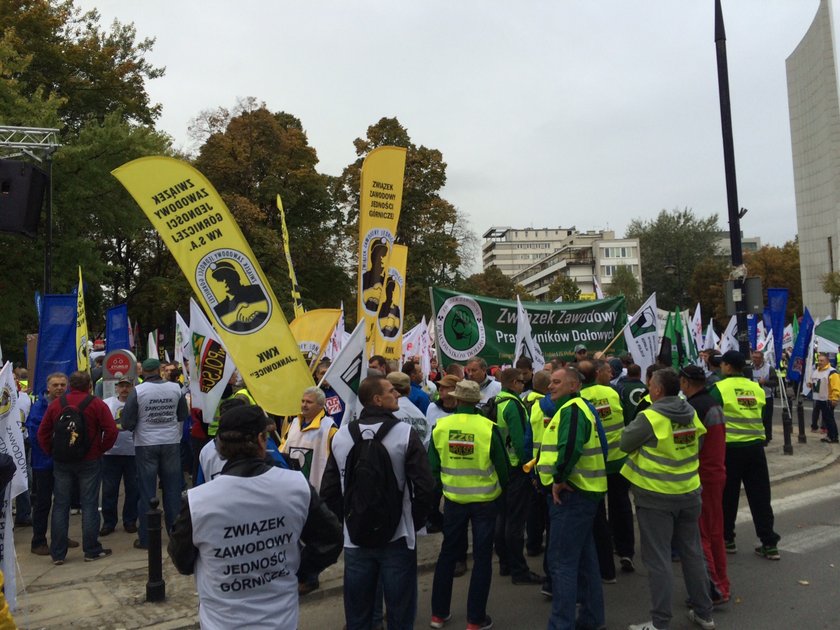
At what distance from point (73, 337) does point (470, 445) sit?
6.96 metres

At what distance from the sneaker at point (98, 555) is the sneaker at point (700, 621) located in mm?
5958

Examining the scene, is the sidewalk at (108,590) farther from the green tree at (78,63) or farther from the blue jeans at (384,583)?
the green tree at (78,63)

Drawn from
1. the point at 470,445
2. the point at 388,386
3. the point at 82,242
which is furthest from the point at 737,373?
the point at 82,242

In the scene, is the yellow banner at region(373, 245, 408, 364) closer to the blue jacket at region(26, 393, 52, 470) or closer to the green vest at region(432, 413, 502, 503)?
the green vest at region(432, 413, 502, 503)

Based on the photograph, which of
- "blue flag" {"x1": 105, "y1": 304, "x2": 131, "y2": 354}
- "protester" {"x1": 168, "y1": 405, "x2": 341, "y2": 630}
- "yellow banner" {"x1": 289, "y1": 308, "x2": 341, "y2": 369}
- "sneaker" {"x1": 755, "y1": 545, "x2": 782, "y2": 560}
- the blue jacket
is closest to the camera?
"protester" {"x1": 168, "y1": 405, "x2": 341, "y2": 630}

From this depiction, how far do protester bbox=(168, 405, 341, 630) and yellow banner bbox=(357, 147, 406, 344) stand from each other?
17.4ft

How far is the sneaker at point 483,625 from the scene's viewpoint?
5316mm

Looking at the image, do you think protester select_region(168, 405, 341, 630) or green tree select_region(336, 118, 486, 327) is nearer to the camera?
protester select_region(168, 405, 341, 630)

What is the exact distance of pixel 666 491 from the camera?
5.14 meters

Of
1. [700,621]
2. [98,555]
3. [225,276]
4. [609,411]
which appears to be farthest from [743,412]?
[98,555]

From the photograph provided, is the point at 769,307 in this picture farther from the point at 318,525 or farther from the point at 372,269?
the point at 318,525

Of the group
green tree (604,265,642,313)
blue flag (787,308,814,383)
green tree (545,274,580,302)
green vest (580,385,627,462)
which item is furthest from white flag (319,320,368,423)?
green tree (604,265,642,313)

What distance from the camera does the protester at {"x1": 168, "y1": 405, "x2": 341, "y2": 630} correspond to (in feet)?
9.83

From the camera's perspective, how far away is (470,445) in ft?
17.4
